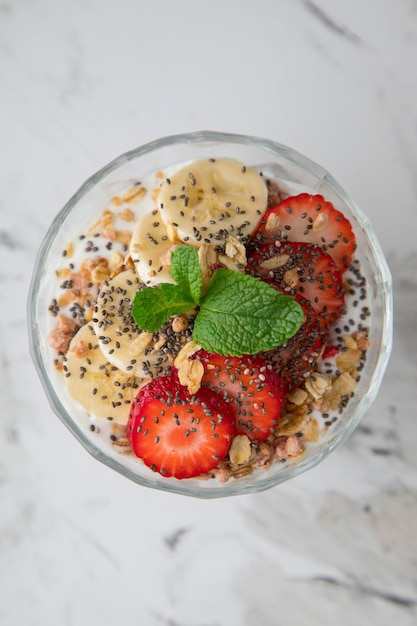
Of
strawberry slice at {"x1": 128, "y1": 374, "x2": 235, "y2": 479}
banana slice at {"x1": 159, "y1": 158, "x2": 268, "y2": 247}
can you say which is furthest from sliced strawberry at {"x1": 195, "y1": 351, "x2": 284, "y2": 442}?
banana slice at {"x1": 159, "y1": 158, "x2": 268, "y2": 247}

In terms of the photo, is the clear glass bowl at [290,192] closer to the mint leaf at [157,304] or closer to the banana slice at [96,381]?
the banana slice at [96,381]

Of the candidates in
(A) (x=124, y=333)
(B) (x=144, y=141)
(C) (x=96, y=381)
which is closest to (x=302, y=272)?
(A) (x=124, y=333)

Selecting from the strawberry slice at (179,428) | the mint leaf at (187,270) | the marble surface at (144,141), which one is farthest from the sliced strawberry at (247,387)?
the marble surface at (144,141)

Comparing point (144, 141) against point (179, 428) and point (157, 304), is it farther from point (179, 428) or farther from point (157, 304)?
point (179, 428)

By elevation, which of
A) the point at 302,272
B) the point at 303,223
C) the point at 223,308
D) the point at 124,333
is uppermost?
the point at 303,223

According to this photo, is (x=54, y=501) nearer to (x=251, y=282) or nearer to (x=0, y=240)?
(x=0, y=240)

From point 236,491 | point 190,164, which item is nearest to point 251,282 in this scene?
point 190,164
